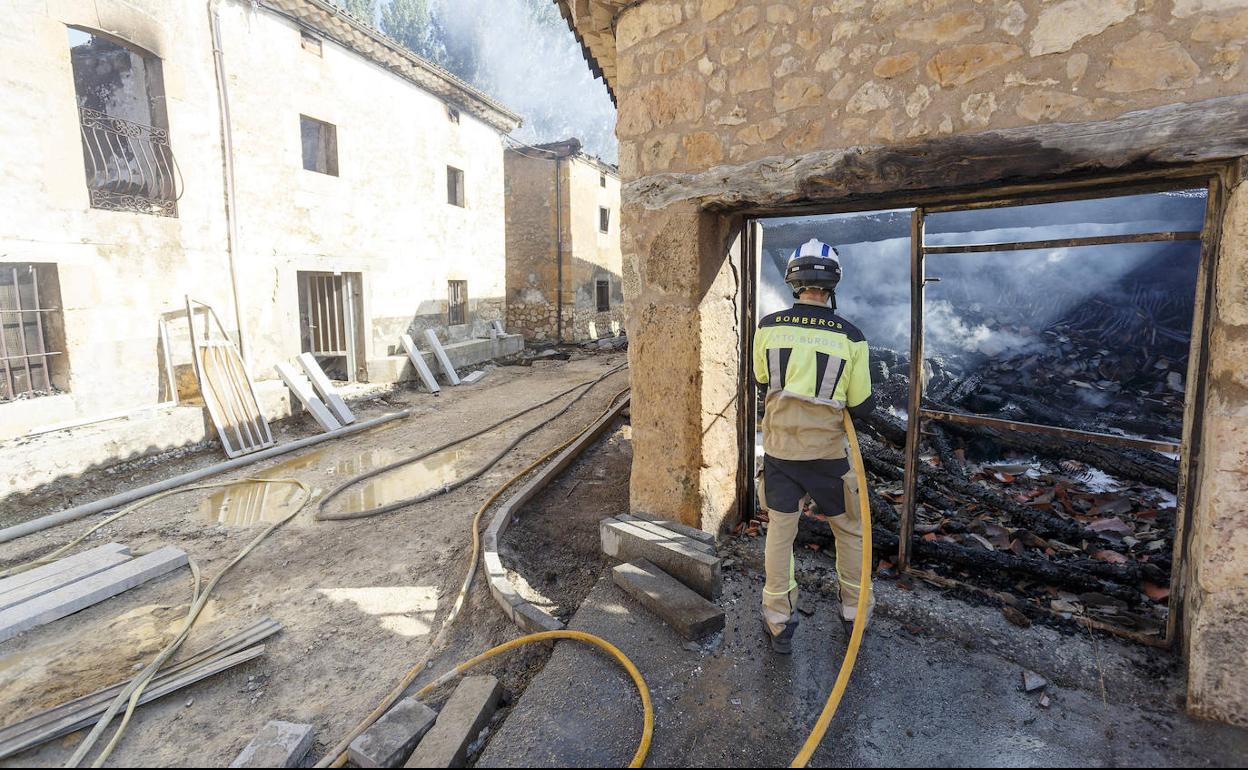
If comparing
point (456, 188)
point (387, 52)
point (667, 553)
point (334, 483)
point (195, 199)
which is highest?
point (387, 52)

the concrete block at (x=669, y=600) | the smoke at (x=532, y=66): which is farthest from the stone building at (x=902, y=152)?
the smoke at (x=532, y=66)

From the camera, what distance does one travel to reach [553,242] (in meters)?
18.6

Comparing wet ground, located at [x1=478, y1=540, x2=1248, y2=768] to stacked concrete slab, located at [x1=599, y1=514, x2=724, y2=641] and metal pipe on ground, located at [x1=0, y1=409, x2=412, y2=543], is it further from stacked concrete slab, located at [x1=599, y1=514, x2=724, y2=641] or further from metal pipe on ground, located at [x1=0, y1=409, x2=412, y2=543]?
metal pipe on ground, located at [x1=0, y1=409, x2=412, y2=543]

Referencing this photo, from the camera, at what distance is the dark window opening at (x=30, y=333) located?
21.9ft

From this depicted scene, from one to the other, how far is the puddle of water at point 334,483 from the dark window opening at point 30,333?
281 cm

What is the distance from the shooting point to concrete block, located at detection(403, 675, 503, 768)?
→ 237 centimetres

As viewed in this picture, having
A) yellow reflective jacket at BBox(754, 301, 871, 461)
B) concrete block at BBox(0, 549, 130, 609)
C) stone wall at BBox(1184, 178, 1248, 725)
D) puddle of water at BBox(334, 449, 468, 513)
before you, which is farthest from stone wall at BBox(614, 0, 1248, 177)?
concrete block at BBox(0, 549, 130, 609)

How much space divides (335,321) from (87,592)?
809 centimetres

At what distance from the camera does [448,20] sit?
2103 inches

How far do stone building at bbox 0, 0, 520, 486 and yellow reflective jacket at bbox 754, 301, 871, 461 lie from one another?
7.53 metres

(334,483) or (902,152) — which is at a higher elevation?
(902,152)

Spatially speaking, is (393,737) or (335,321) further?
(335,321)

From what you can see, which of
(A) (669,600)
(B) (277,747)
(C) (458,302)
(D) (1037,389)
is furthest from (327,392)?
(D) (1037,389)

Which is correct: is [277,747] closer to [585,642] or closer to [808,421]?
[585,642]
